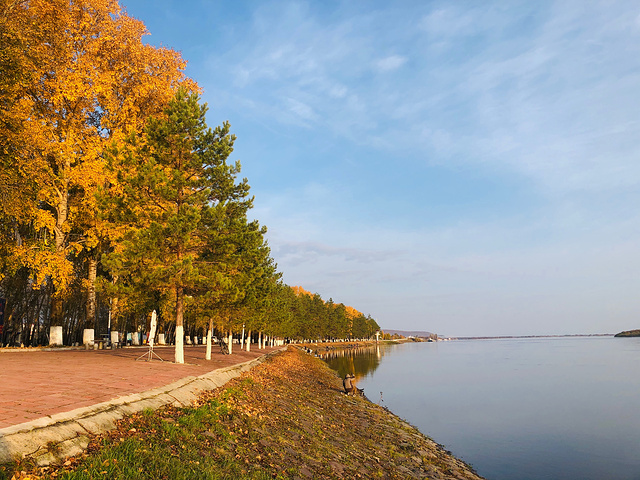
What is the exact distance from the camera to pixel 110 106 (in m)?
26.5

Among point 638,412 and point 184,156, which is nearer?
point 184,156

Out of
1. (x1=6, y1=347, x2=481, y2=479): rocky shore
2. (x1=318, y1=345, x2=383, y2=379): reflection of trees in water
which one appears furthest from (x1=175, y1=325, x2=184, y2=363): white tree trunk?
(x1=318, y1=345, x2=383, y2=379): reflection of trees in water

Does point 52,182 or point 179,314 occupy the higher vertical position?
point 52,182

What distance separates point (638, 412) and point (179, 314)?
2997 cm

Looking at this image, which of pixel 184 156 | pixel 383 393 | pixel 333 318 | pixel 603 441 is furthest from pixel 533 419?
pixel 333 318

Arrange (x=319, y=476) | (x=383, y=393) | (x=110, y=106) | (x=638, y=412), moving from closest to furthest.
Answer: (x=319, y=476) < (x=110, y=106) < (x=638, y=412) < (x=383, y=393)

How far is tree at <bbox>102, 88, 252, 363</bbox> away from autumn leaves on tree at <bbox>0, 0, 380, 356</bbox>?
7 cm

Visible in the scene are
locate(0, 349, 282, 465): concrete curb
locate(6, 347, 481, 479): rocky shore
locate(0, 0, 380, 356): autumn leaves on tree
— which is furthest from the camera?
locate(0, 0, 380, 356): autumn leaves on tree

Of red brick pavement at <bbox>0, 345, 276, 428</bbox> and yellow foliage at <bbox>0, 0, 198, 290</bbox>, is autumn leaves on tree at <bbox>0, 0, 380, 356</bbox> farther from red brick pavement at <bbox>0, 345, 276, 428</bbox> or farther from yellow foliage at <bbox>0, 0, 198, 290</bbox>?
red brick pavement at <bbox>0, 345, 276, 428</bbox>

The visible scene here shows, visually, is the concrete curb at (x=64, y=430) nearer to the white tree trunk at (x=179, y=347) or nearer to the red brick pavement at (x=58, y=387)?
the red brick pavement at (x=58, y=387)

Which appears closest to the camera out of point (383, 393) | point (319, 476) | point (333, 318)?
point (319, 476)

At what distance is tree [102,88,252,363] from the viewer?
61.1 feet

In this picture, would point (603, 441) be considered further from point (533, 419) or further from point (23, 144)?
point (23, 144)

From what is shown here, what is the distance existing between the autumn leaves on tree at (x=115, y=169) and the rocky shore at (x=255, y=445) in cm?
682
